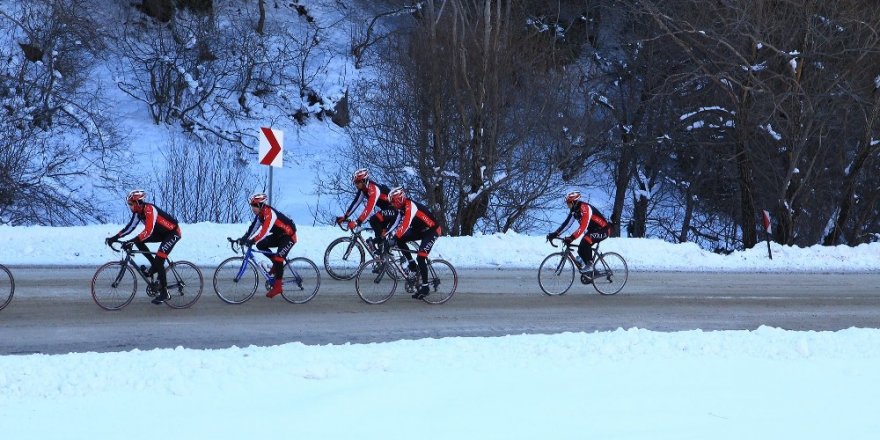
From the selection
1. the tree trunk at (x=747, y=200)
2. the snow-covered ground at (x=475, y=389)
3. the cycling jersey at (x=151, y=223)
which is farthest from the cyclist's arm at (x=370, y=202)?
the tree trunk at (x=747, y=200)

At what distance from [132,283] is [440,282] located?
4.25 metres

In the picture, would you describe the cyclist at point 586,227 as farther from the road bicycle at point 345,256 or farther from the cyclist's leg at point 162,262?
the cyclist's leg at point 162,262

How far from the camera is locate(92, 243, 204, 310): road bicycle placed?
11812 mm

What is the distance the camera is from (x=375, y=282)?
12828 millimetres

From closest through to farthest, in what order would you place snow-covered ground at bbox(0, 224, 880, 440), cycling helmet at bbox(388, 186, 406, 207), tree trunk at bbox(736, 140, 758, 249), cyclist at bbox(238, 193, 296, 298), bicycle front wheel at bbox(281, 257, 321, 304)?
snow-covered ground at bbox(0, 224, 880, 440) → cyclist at bbox(238, 193, 296, 298) → bicycle front wheel at bbox(281, 257, 321, 304) → cycling helmet at bbox(388, 186, 406, 207) → tree trunk at bbox(736, 140, 758, 249)

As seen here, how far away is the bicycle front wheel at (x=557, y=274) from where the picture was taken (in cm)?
1420

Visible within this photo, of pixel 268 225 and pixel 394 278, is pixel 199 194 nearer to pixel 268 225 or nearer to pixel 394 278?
pixel 268 225

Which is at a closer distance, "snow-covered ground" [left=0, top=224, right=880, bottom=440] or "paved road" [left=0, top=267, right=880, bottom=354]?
"snow-covered ground" [left=0, top=224, right=880, bottom=440]

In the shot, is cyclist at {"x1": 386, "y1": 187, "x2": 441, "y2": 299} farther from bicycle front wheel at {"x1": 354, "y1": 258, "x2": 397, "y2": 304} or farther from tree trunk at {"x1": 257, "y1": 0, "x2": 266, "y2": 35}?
tree trunk at {"x1": 257, "y1": 0, "x2": 266, "y2": 35}

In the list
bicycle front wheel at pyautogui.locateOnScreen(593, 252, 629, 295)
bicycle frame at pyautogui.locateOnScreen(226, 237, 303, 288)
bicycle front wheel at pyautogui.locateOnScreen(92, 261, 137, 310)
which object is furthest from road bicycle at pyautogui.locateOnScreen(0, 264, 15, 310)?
bicycle front wheel at pyautogui.locateOnScreen(593, 252, 629, 295)

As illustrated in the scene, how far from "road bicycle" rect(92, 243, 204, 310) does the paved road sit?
161 millimetres

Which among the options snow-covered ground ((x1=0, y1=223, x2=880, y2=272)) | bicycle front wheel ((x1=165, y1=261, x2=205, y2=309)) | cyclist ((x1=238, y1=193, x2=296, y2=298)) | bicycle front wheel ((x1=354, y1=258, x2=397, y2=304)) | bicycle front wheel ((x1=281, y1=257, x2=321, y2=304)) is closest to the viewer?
bicycle front wheel ((x1=165, y1=261, x2=205, y2=309))

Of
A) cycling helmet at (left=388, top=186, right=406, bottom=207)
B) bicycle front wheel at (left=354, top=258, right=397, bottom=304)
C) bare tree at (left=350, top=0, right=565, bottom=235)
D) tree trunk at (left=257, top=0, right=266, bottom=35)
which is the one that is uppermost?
tree trunk at (left=257, top=0, right=266, bottom=35)

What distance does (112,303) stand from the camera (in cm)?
1181
